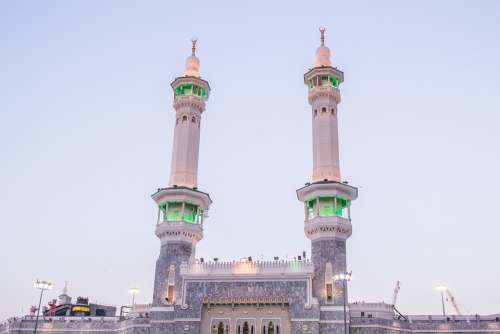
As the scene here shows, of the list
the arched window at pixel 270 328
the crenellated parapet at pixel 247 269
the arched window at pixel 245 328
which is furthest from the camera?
the crenellated parapet at pixel 247 269

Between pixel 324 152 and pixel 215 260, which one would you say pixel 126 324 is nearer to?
pixel 215 260

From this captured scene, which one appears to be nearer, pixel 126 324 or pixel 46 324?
pixel 126 324

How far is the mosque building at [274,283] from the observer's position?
156ft

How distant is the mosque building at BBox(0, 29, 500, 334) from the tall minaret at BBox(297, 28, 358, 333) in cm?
10

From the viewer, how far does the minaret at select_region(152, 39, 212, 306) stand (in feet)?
171

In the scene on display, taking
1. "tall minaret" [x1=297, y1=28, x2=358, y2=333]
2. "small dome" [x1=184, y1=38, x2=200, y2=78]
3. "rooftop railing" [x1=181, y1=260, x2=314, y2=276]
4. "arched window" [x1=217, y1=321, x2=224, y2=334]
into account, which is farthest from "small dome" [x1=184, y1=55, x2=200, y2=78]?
"arched window" [x1=217, y1=321, x2=224, y2=334]

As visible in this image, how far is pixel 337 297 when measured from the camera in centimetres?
4772

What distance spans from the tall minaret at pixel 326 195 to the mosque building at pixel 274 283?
0.10 meters

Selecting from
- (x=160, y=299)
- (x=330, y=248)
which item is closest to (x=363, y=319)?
(x=330, y=248)

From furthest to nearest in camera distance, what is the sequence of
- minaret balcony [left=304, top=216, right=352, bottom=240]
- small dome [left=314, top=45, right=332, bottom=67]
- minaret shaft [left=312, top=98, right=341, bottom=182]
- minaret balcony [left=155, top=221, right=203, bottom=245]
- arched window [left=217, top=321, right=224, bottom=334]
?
small dome [left=314, top=45, right=332, bottom=67]
minaret shaft [left=312, top=98, right=341, bottom=182]
minaret balcony [left=155, top=221, right=203, bottom=245]
minaret balcony [left=304, top=216, right=352, bottom=240]
arched window [left=217, top=321, right=224, bottom=334]

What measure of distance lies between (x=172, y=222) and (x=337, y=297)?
732 inches

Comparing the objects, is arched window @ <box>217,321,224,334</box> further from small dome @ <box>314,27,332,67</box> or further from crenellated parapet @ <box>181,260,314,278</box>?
small dome @ <box>314,27,332,67</box>

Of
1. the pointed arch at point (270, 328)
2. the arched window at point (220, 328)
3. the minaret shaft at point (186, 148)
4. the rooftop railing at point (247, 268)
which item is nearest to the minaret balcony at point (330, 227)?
the rooftop railing at point (247, 268)

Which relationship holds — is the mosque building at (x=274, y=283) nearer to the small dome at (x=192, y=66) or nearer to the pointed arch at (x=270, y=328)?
the pointed arch at (x=270, y=328)
